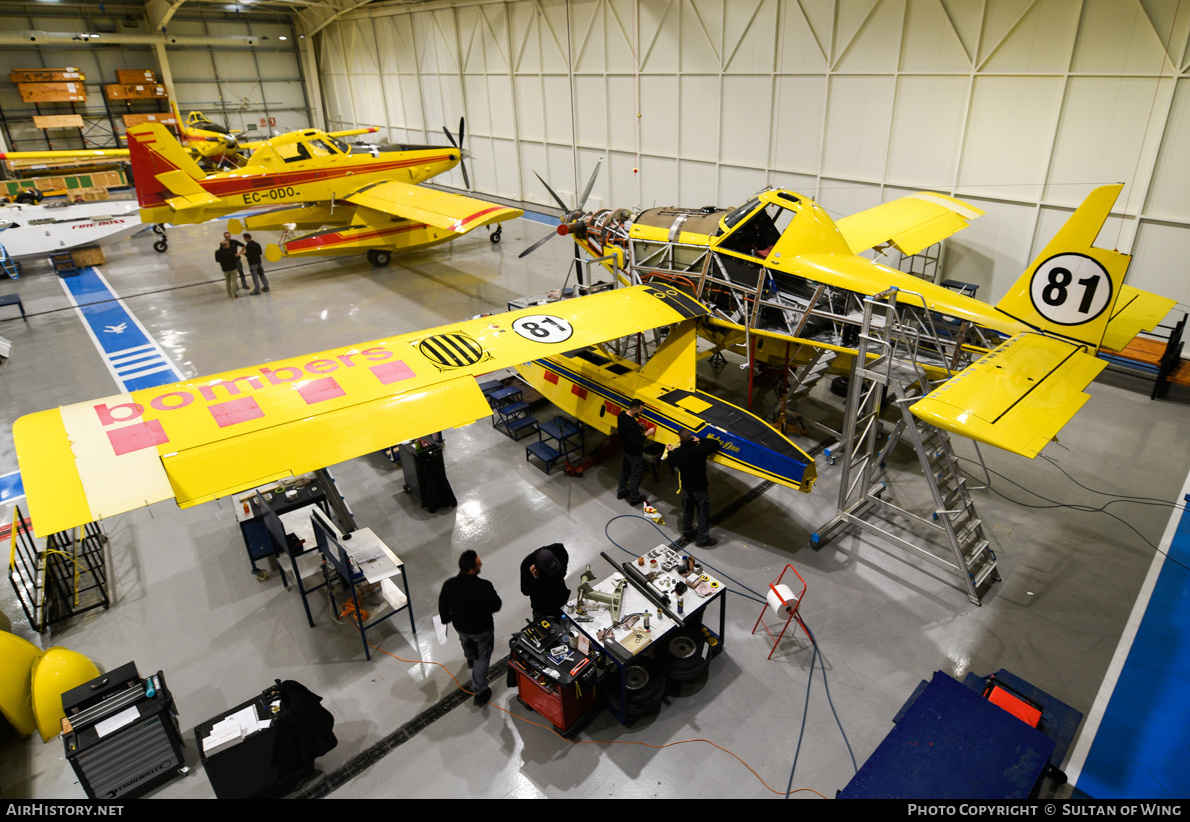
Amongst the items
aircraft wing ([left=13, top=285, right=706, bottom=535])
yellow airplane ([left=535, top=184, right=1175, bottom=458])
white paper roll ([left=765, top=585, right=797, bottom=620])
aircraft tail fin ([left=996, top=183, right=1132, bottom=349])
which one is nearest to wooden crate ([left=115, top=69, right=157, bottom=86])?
yellow airplane ([left=535, top=184, right=1175, bottom=458])

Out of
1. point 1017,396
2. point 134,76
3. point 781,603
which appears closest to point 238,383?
point 781,603

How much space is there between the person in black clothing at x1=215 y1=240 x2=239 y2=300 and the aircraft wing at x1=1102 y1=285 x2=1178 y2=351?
63.3 ft

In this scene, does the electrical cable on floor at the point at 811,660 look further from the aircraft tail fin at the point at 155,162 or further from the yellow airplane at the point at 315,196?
the aircraft tail fin at the point at 155,162

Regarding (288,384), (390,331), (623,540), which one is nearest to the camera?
(288,384)

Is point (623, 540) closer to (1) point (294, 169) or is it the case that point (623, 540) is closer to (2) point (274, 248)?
(2) point (274, 248)

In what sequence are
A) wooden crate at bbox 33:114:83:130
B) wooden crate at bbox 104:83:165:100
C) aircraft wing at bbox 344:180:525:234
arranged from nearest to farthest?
1. aircraft wing at bbox 344:180:525:234
2. wooden crate at bbox 33:114:83:130
3. wooden crate at bbox 104:83:165:100

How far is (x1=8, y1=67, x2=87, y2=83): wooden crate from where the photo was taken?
30875mm

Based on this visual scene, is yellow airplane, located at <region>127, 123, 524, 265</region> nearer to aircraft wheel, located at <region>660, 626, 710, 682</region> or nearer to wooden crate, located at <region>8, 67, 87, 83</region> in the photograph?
aircraft wheel, located at <region>660, 626, 710, 682</region>

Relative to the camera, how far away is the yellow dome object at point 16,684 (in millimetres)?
6172

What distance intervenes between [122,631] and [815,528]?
877 cm

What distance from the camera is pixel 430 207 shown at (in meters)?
18.9

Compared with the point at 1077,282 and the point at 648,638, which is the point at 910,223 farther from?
the point at 648,638

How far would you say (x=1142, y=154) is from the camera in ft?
40.3
